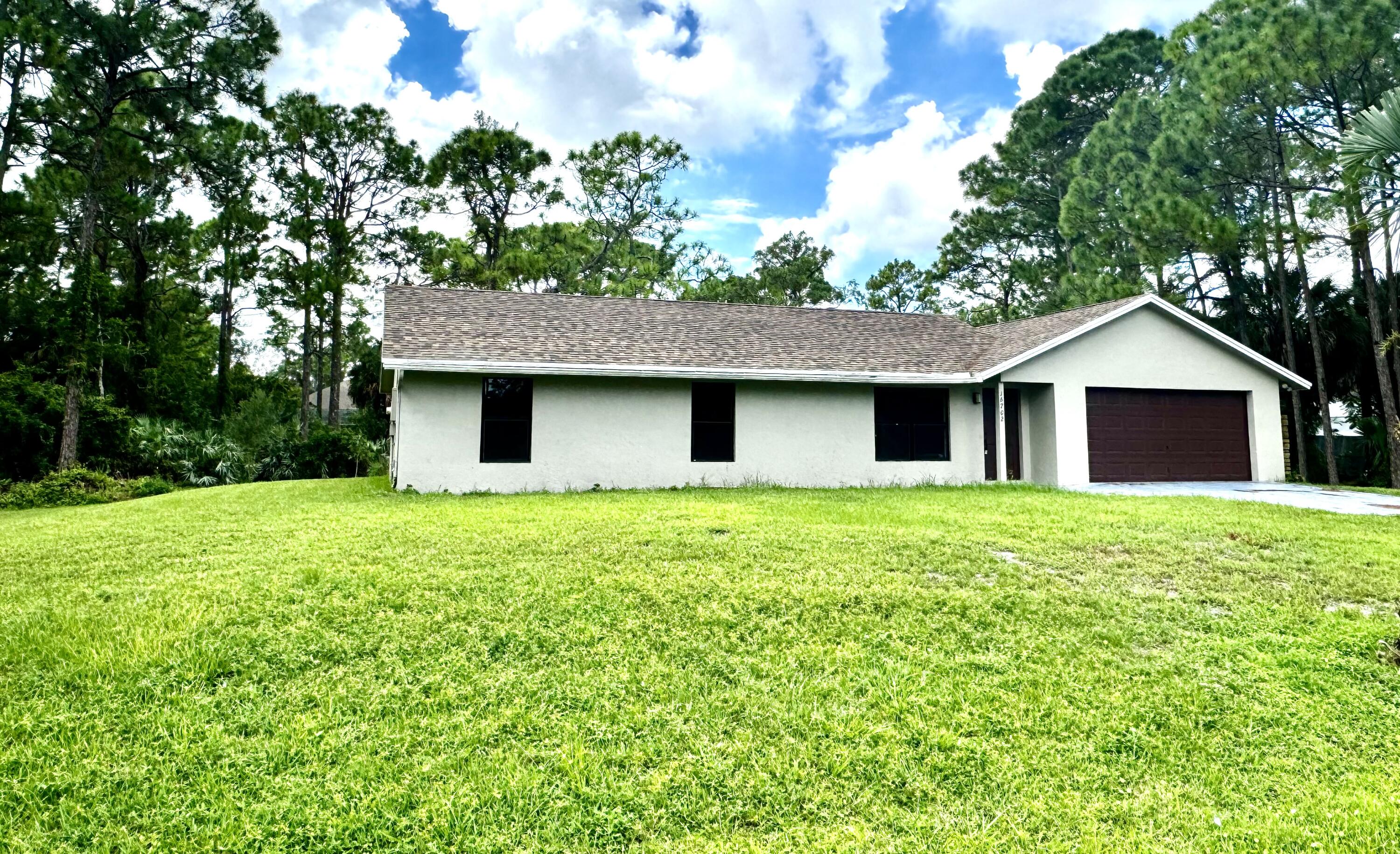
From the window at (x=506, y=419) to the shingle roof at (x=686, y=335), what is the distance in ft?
Result: 1.89

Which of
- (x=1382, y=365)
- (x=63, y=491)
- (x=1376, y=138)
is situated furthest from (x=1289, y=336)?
(x=63, y=491)

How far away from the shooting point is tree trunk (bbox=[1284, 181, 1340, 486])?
15.6 meters

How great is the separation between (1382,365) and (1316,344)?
7.19 feet

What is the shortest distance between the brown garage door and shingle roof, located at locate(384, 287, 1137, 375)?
1980 mm

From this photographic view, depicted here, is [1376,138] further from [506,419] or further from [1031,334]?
→ [506,419]

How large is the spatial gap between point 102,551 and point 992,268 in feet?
103

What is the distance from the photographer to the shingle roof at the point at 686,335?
12039mm

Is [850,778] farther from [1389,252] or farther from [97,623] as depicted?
[1389,252]

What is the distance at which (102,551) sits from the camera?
6.41 m

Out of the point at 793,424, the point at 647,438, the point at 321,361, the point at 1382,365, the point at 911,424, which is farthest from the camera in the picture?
the point at 321,361

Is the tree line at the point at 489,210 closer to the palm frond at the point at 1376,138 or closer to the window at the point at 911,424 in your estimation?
the palm frond at the point at 1376,138

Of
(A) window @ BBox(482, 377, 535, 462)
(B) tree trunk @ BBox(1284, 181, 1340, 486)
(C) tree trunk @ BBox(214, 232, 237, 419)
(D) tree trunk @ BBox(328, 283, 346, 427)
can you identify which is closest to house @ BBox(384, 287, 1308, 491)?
(A) window @ BBox(482, 377, 535, 462)

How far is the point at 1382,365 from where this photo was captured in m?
14.0

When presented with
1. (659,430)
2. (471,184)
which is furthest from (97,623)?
(471,184)
